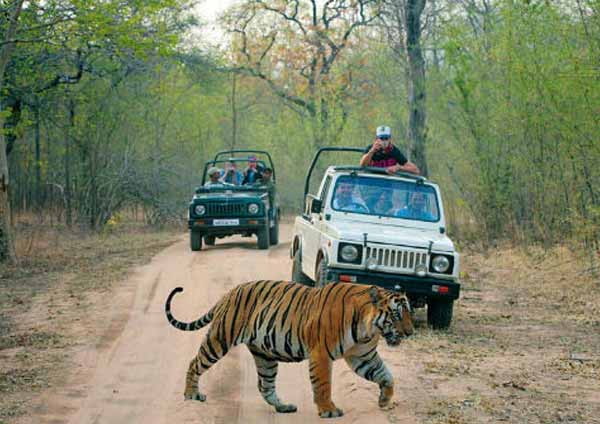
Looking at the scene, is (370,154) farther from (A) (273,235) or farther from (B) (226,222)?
(A) (273,235)

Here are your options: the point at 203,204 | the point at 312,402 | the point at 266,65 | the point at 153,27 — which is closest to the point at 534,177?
the point at 203,204

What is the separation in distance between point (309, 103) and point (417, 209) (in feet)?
90.8

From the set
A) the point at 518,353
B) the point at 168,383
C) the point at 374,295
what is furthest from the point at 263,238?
the point at 374,295

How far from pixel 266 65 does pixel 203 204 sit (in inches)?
906

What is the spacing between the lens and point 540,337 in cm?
1069

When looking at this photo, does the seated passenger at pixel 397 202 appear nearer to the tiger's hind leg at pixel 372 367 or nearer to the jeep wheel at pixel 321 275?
the jeep wheel at pixel 321 275

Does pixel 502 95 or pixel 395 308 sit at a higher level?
pixel 502 95

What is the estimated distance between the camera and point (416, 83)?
68.0 feet

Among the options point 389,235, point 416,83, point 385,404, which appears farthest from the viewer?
point 416,83

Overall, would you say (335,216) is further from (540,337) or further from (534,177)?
(534,177)

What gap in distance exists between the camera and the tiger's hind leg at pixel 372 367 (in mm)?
6754

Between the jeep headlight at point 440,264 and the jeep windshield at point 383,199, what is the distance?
1.17m

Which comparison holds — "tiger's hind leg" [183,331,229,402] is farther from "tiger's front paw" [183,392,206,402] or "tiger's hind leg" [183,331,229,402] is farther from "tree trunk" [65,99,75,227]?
"tree trunk" [65,99,75,227]

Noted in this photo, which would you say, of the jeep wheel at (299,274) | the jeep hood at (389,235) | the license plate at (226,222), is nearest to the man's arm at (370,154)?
the jeep hood at (389,235)
